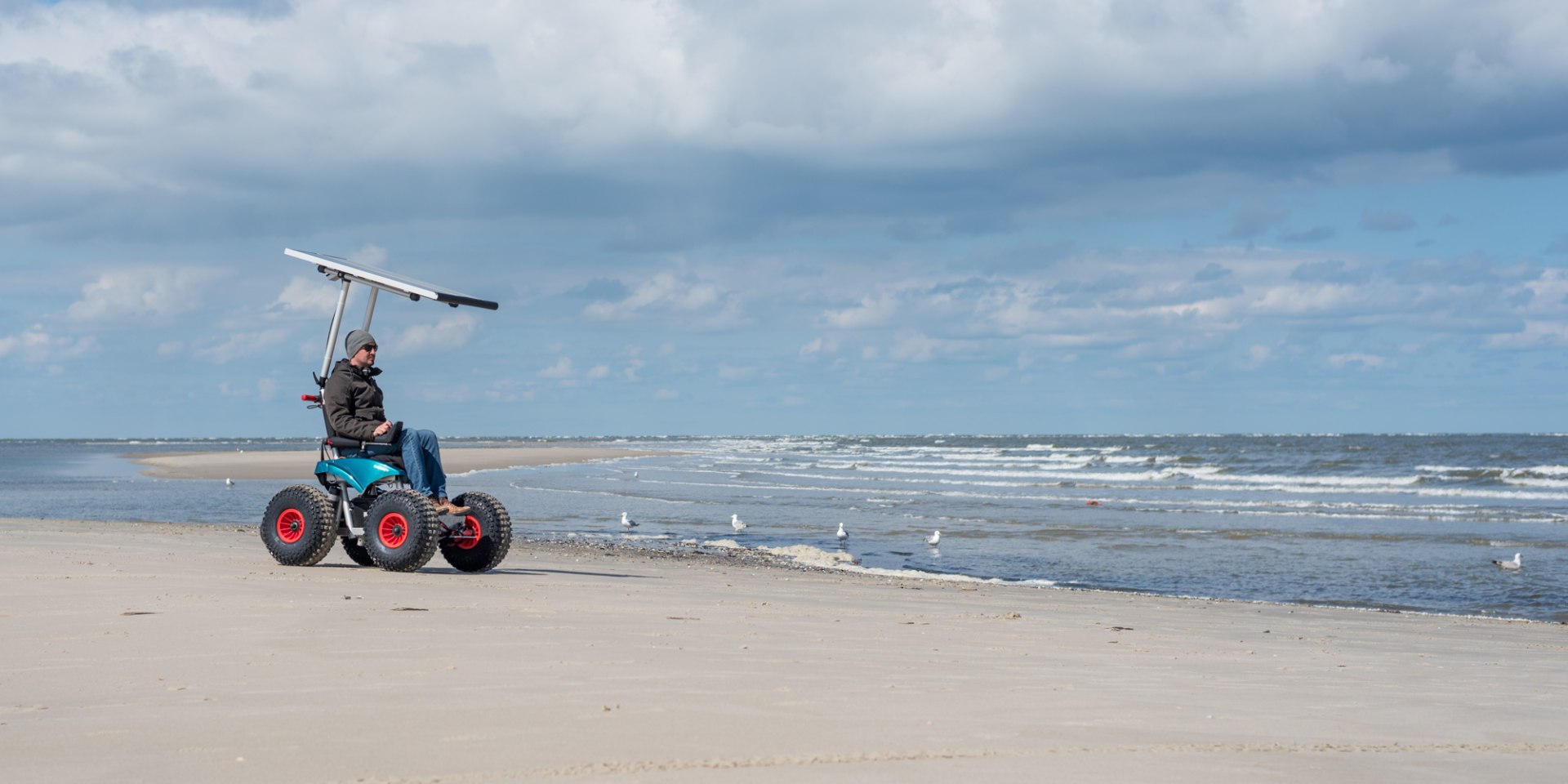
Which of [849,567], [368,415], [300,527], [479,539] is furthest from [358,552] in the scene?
[849,567]

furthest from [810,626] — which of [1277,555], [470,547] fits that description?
[1277,555]

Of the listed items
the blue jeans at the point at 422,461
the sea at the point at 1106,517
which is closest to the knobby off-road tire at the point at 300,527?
the blue jeans at the point at 422,461

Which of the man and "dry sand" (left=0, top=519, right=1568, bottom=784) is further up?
the man

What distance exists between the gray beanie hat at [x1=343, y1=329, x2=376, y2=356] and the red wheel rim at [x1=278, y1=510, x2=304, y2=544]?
155 centimetres

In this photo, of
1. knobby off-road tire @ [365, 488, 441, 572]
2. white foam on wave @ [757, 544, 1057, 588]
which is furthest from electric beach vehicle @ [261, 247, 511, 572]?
white foam on wave @ [757, 544, 1057, 588]

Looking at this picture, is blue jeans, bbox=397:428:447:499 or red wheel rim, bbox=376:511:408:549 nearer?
red wheel rim, bbox=376:511:408:549

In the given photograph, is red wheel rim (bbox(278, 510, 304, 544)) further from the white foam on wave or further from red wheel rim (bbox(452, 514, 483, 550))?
the white foam on wave

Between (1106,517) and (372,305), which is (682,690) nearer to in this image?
(372,305)

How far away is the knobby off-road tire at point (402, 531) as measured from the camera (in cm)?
1071

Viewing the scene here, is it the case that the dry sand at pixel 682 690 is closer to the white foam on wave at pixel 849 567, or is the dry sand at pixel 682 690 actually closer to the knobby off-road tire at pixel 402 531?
the knobby off-road tire at pixel 402 531

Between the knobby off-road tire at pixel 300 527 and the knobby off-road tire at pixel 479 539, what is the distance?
1058 mm

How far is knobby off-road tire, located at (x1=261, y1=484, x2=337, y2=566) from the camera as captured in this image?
1105 centimetres

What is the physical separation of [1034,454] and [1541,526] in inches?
2048

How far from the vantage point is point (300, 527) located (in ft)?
Result: 36.8
